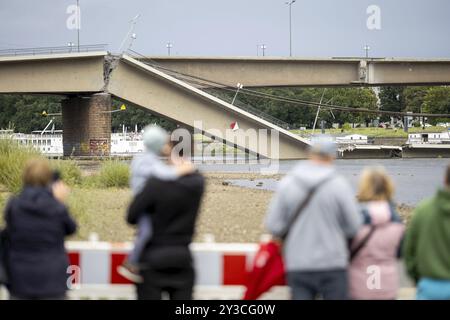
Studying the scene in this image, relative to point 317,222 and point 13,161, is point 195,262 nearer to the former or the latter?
point 317,222

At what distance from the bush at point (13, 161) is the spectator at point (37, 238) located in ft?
52.1

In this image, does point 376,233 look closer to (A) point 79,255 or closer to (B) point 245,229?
(A) point 79,255

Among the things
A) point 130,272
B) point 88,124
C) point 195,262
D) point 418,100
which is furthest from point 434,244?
point 418,100

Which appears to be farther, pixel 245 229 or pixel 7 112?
pixel 7 112

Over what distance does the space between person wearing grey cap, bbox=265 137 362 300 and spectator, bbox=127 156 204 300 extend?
2.34 ft

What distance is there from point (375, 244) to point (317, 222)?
26.4 inches

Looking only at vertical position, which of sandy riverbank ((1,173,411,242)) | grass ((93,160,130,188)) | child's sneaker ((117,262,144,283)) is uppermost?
grass ((93,160,130,188))

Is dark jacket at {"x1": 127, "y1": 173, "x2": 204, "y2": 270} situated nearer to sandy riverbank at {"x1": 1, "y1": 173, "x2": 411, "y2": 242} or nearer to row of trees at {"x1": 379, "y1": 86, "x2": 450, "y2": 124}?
sandy riverbank at {"x1": 1, "y1": 173, "x2": 411, "y2": 242}

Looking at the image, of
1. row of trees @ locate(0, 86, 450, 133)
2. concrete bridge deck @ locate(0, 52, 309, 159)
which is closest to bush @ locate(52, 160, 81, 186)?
concrete bridge deck @ locate(0, 52, 309, 159)

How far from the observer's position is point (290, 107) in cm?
11619

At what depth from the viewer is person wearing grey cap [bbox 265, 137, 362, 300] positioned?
6609 millimetres
